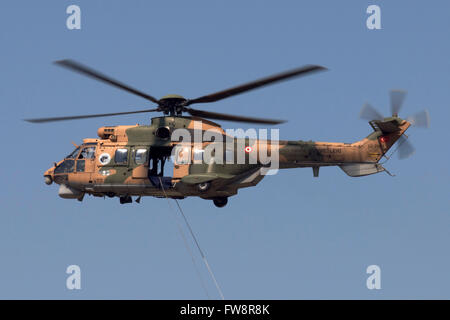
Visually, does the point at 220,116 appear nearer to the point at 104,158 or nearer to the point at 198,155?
the point at 198,155

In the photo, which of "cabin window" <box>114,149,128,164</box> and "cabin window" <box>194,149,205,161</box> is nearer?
"cabin window" <box>194,149,205,161</box>

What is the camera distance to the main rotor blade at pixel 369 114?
46.7m

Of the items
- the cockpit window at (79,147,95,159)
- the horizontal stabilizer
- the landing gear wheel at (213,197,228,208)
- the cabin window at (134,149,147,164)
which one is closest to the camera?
the horizontal stabilizer

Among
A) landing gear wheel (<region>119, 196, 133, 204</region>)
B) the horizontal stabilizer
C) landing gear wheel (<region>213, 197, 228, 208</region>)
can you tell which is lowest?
landing gear wheel (<region>213, 197, 228, 208</region>)

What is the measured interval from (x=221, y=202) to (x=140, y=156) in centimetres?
445

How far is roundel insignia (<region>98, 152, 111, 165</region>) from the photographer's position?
157ft

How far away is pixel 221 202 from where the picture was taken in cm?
4753

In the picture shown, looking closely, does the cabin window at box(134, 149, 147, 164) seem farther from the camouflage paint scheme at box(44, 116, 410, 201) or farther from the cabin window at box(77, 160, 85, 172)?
the cabin window at box(77, 160, 85, 172)

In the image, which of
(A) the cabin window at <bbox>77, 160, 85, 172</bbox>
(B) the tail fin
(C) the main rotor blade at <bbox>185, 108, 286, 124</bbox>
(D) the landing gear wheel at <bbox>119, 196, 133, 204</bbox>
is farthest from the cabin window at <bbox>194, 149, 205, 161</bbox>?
(B) the tail fin

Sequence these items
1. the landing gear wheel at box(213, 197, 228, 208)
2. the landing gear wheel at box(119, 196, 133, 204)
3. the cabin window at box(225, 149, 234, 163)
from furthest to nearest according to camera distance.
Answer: the landing gear wheel at box(119, 196, 133, 204)
the landing gear wheel at box(213, 197, 228, 208)
the cabin window at box(225, 149, 234, 163)

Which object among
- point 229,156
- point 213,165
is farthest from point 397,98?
point 213,165

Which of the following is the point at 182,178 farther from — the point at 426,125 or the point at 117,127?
the point at 426,125
